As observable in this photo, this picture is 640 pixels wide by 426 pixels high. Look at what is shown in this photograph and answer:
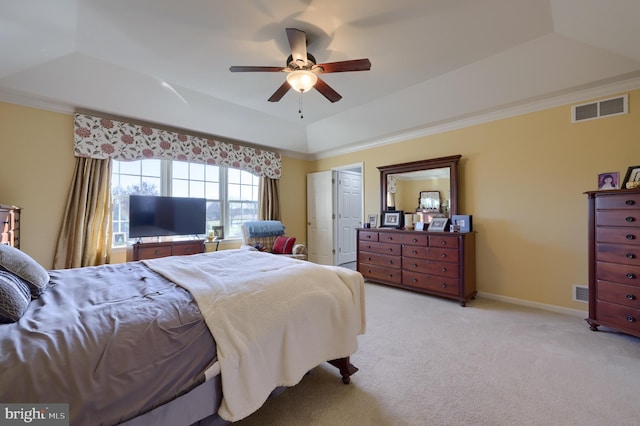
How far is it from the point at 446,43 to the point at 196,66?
2651mm

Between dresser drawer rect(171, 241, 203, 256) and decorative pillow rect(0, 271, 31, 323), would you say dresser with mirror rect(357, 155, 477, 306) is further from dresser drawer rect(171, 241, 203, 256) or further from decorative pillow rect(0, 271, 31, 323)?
decorative pillow rect(0, 271, 31, 323)

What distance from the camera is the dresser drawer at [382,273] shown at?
400 centimetres

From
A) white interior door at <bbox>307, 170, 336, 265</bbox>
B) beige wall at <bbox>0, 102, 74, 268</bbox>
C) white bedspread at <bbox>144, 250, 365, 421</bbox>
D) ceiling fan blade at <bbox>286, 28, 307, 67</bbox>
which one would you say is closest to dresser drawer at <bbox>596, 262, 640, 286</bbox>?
white bedspread at <bbox>144, 250, 365, 421</bbox>

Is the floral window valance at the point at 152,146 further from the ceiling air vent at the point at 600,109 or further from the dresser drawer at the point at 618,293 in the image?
the dresser drawer at the point at 618,293

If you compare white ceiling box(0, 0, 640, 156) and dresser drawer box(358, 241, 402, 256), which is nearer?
white ceiling box(0, 0, 640, 156)

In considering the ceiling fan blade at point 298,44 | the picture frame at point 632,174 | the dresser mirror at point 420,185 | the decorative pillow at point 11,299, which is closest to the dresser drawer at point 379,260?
the dresser mirror at point 420,185

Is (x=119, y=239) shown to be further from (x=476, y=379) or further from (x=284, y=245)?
(x=476, y=379)

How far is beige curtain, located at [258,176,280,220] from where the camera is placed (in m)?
5.21

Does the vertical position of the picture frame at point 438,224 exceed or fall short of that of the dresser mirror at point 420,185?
it falls short

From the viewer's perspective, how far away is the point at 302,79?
2.32m

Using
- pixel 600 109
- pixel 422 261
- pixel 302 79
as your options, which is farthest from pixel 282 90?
pixel 600 109

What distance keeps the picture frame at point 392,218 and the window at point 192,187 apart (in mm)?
2540

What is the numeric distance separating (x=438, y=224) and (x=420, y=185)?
74 cm

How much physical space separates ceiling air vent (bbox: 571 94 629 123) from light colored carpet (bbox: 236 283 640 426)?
2.27m
